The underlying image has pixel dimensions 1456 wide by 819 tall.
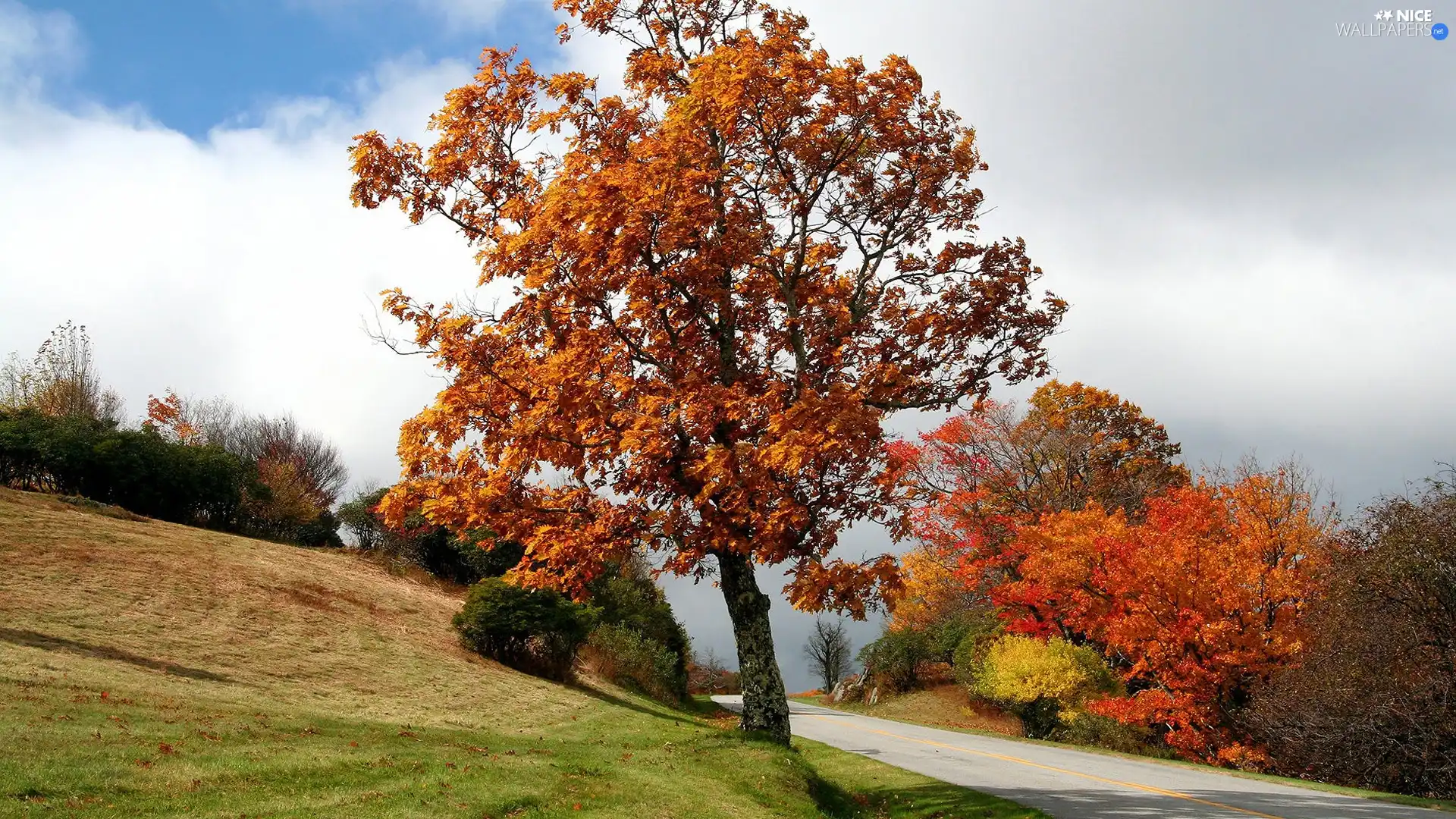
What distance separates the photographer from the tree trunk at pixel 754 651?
47.8 ft

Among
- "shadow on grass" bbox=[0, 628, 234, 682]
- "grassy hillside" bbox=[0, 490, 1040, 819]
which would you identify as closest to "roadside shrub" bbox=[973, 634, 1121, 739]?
"grassy hillside" bbox=[0, 490, 1040, 819]

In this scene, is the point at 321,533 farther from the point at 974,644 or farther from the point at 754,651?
the point at 754,651

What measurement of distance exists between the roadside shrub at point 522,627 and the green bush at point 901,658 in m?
24.8

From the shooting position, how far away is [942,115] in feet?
48.7

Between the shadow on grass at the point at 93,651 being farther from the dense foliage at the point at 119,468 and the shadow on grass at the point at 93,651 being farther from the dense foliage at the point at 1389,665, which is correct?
the dense foliage at the point at 1389,665

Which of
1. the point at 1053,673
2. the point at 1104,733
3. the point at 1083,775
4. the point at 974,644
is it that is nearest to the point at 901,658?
the point at 974,644

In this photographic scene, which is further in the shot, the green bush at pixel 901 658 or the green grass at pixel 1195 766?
the green bush at pixel 901 658

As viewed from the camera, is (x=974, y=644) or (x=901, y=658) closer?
(x=974, y=644)

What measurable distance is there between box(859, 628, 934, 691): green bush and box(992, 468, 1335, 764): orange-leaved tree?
62.5 ft

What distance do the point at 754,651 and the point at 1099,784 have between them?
6269 millimetres

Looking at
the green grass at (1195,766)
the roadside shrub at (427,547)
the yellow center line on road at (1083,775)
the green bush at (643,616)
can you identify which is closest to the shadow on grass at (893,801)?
the yellow center line on road at (1083,775)

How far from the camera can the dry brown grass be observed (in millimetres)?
15328

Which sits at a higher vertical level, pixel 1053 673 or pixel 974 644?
pixel 974 644

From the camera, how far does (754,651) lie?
48.1 feet
